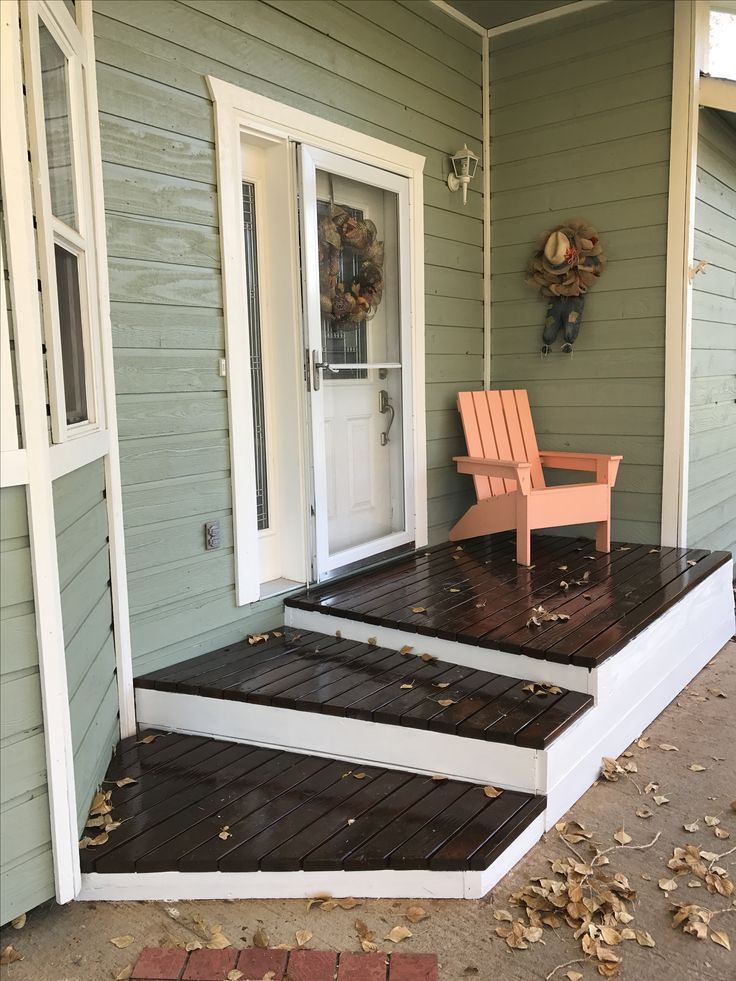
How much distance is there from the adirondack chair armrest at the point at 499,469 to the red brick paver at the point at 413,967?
2208mm

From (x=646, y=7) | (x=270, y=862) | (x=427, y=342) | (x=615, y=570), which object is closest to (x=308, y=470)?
(x=427, y=342)

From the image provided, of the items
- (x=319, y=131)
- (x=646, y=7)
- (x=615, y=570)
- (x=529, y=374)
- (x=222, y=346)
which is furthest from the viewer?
(x=529, y=374)

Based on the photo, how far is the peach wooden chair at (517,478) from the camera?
385 cm

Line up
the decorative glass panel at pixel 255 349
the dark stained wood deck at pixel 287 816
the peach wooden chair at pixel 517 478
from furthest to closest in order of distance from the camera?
the peach wooden chair at pixel 517 478 → the decorative glass panel at pixel 255 349 → the dark stained wood deck at pixel 287 816

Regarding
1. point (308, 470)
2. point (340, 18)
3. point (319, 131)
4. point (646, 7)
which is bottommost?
point (308, 470)

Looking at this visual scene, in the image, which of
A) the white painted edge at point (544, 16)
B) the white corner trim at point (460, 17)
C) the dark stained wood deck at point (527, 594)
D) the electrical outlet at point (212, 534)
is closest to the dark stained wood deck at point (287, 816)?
the dark stained wood deck at point (527, 594)

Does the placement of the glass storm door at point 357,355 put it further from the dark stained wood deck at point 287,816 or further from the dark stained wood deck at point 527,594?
the dark stained wood deck at point 287,816

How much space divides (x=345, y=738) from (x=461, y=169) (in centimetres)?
308

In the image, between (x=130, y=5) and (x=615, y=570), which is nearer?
(x=130, y=5)

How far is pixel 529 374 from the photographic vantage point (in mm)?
4730

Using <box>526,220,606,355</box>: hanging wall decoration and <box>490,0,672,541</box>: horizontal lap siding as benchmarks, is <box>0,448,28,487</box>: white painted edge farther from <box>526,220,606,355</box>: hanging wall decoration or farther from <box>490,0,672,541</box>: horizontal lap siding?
<box>490,0,672,541</box>: horizontal lap siding

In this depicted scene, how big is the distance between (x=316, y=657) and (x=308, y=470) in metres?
0.83

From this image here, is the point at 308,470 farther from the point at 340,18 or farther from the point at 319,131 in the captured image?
the point at 340,18

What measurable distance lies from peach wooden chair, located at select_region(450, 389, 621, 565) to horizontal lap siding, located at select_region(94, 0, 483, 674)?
4.07 ft
